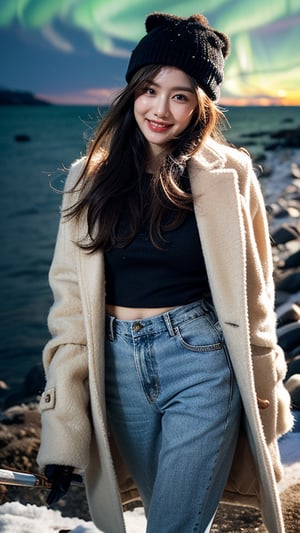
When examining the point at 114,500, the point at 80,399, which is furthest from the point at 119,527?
the point at 80,399

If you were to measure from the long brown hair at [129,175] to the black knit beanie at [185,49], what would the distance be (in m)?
0.04

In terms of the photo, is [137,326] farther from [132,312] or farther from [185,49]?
[185,49]

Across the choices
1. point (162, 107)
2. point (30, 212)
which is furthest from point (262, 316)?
point (30, 212)

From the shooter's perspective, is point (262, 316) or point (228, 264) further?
point (262, 316)

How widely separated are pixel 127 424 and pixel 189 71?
116 cm

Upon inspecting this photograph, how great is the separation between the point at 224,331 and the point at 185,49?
0.89 m

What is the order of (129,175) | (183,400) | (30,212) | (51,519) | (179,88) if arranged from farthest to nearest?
(30,212), (51,519), (129,175), (179,88), (183,400)

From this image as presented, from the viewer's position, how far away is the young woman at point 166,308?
7.73ft

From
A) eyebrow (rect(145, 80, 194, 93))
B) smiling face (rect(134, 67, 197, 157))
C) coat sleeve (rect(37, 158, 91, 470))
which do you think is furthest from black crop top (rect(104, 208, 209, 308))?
eyebrow (rect(145, 80, 194, 93))

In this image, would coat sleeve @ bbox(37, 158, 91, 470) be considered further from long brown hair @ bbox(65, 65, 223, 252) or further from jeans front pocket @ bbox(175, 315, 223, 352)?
jeans front pocket @ bbox(175, 315, 223, 352)

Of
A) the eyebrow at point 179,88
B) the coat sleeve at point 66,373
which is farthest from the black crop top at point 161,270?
the eyebrow at point 179,88

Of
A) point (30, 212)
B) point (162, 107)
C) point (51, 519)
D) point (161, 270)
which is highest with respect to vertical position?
point (162, 107)

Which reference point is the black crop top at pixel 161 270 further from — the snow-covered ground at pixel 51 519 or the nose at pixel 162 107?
the snow-covered ground at pixel 51 519

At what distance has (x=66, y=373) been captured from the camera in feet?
A: 8.23
